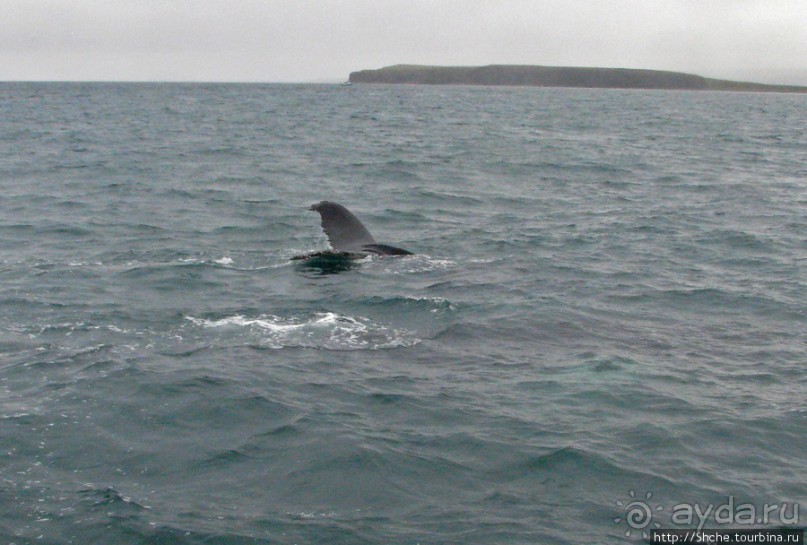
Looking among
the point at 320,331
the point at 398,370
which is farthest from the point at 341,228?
the point at 398,370

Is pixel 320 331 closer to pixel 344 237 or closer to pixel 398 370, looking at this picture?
pixel 398 370

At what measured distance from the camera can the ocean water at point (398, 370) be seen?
898 cm

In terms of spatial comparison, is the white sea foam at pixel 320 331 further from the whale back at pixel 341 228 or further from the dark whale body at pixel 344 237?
the whale back at pixel 341 228

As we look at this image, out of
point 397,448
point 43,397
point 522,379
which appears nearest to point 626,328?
point 522,379

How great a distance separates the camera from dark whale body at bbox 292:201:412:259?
65.9 ft

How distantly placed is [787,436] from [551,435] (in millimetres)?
2992

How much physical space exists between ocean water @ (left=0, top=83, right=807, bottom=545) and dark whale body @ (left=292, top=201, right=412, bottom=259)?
0.85 metres

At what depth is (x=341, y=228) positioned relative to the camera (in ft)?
66.7

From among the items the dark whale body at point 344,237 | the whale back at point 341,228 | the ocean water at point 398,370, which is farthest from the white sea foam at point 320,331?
the whale back at point 341,228

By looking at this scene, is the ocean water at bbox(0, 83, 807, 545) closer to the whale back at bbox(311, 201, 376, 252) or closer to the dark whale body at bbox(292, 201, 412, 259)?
the dark whale body at bbox(292, 201, 412, 259)

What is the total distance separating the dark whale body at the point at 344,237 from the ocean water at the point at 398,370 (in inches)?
33.3

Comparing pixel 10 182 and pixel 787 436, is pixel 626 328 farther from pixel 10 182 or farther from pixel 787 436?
pixel 10 182

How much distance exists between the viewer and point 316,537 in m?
8.34

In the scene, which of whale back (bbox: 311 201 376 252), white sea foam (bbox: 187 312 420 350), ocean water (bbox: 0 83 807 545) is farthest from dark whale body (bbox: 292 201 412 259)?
white sea foam (bbox: 187 312 420 350)
